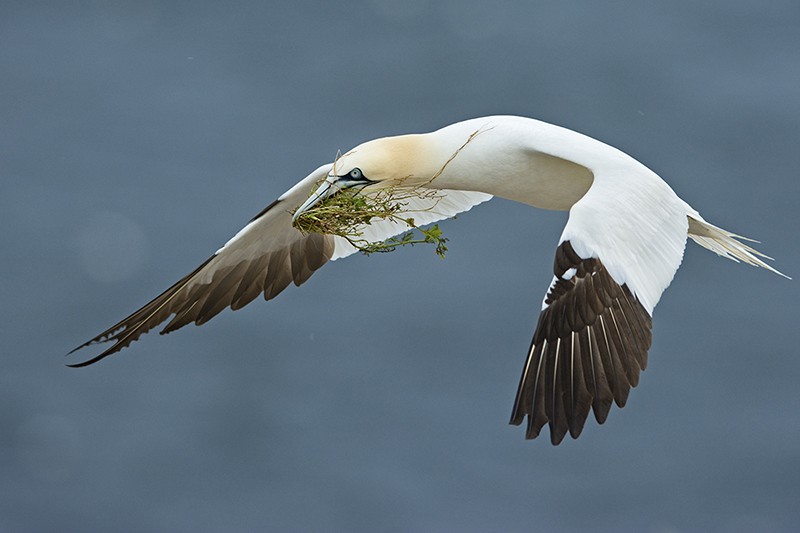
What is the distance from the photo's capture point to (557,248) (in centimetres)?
585

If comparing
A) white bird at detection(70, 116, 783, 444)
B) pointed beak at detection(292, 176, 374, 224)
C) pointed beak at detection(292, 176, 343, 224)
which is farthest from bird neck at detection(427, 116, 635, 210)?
pointed beak at detection(292, 176, 343, 224)

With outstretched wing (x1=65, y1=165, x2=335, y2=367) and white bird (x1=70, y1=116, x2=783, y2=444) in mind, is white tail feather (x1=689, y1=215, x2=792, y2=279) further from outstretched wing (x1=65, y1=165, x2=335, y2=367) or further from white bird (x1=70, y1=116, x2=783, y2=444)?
outstretched wing (x1=65, y1=165, x2=335, y2=367)

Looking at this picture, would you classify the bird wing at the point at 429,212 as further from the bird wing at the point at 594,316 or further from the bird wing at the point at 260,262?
the bird wing at the point at 594,316

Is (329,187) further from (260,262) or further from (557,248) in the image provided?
(260,262)

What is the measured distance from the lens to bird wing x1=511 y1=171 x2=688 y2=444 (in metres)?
A: 5.64

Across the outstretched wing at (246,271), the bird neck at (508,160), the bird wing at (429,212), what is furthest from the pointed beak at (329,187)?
the bird wing at (429,212)

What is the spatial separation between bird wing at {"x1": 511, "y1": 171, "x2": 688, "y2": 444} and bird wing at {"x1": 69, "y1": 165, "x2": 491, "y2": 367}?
4.83 feet

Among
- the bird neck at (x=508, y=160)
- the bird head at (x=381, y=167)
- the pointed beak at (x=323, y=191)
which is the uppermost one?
the bird neck at (x=508, y=160)

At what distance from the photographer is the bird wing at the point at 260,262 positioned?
7387mm

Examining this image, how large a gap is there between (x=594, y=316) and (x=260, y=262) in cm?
237

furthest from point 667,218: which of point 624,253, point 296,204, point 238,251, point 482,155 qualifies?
point 238,251

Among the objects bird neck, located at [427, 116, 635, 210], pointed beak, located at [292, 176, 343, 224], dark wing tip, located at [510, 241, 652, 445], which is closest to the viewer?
dark wing tip, located at [510, 241, 652, 445]

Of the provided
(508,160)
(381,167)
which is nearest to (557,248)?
(508,160)

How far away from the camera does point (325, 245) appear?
7.65 metres
